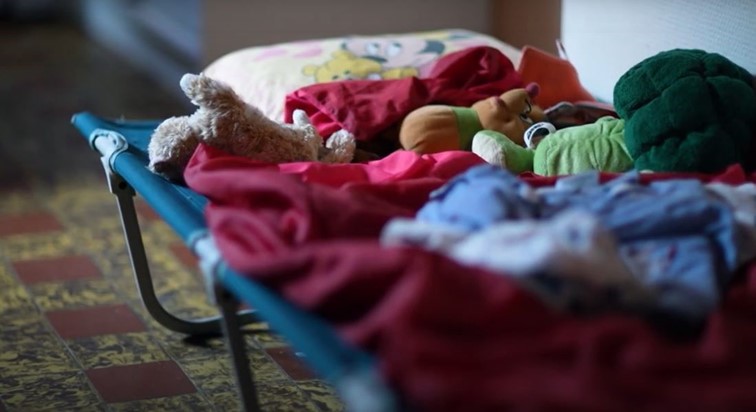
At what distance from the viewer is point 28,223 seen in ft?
9.20

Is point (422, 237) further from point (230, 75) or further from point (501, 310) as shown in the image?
point (230, 75)

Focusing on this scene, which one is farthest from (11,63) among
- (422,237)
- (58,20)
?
(422,237)

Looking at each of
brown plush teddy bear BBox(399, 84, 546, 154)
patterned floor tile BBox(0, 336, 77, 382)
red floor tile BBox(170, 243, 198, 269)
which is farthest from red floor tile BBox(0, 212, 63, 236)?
brown plush teddy bear BBox(399, 84, 546, 154)

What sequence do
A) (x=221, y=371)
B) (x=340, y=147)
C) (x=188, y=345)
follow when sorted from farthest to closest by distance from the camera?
(x=188, y=345) < (x=221, y=371) < (x=340, y=147)

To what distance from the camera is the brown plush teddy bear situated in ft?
A: 5.51

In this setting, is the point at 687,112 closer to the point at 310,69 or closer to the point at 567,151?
the point at 567,151

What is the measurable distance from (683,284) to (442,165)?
491 millimetres

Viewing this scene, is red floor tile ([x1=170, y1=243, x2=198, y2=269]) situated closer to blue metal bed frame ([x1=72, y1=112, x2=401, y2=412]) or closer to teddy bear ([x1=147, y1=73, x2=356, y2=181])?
blue metal bed frame ([x1=72, y1=112, x2=401, y2=412])

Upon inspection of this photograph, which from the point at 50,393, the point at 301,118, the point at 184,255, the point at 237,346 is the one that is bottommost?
the point at 184,255

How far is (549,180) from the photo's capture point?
4.42ft

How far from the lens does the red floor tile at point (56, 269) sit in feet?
7.97

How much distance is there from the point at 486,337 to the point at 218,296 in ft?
1.26

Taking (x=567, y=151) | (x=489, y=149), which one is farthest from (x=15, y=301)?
(x=567, y=151)

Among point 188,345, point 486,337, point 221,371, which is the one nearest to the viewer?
point 486,337
